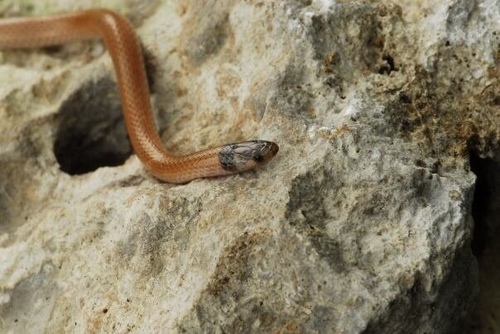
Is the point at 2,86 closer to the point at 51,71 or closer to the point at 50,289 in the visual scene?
the point at 51,71

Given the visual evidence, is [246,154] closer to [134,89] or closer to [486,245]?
[134,89]

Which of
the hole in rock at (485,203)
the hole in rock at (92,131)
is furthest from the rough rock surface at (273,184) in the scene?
the hole in rock at (485,203)

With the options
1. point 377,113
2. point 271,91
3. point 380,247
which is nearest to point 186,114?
point 271,91

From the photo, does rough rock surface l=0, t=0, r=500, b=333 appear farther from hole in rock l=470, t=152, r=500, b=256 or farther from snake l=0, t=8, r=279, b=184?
hole in rock l=470, t=152, r=500, b=256

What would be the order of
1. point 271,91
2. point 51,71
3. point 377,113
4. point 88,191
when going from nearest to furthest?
point 377,113
point 271,91
point 88,191
point 51,71

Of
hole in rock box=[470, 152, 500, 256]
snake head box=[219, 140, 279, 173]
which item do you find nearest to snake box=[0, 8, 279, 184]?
snake head box=[219, 140, 279, 173]
